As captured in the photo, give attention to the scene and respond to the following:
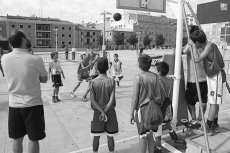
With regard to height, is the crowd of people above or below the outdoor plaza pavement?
above

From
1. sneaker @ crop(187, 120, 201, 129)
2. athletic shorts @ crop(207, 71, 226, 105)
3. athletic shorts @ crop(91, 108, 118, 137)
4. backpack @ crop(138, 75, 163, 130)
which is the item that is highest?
athletic shorts @ crop(207, 71, 226, 105)

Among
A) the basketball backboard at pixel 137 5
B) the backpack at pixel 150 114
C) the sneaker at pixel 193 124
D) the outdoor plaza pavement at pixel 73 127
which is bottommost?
the outdoor plaza pavement at pixel 73 127

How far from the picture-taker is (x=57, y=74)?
264 inches

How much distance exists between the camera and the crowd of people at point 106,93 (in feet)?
8.46

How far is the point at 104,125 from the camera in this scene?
3.20 metres

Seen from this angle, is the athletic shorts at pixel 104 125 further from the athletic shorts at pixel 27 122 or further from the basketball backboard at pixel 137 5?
the basketball backboard at pixel 137 5

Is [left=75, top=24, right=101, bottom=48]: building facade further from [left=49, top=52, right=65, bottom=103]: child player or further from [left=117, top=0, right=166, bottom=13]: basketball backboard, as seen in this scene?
[left=117, top=0, right=166, bottom=13]: basketball backboard

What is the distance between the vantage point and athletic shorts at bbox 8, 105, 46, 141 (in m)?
2.60

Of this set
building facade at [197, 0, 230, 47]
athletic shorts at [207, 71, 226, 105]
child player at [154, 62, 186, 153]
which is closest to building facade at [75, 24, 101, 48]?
building facade at [197, 0, 230, 47]

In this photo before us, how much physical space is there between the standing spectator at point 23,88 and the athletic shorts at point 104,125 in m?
0.80

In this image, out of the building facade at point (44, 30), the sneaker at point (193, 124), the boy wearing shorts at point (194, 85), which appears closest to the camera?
the boy wearing shorts at point (194, 85)

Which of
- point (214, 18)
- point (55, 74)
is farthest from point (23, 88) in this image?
point (214, 18)

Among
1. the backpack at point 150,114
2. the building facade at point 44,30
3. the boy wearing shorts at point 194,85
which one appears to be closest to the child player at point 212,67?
the boy wearing shorts at point 194,85

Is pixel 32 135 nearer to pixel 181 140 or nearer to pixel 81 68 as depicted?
pixel 181 140
